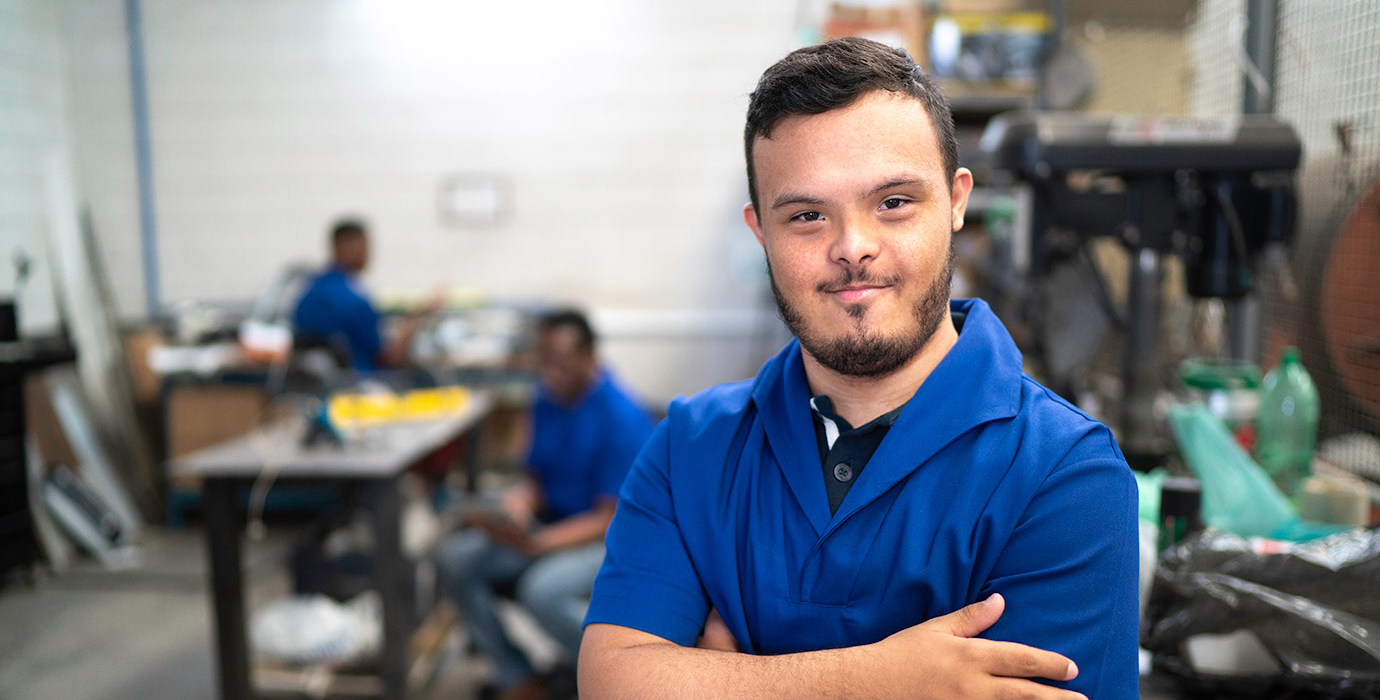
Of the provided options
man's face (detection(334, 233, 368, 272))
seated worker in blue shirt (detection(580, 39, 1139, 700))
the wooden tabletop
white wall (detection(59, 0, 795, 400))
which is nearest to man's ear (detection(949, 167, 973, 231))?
seated worker in blue shirt (detection(580, 39, 1139, 700))

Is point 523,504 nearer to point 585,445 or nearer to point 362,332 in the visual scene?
point 585,445

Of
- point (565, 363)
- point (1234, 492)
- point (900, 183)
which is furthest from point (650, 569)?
point (565, 363)

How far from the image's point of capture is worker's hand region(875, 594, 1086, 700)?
0.79 meters

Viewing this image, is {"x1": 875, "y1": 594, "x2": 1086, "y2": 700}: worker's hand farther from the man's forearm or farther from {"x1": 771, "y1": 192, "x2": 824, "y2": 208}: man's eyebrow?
{"x1": 771, "y1": 192, "x2": 824, "y2": 208}: man's eyebrow

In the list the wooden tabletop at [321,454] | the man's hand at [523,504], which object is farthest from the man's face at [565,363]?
the wooden tabletop at [321,454]

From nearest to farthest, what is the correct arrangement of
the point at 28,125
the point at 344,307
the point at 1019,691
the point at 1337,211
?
the point at 1019,691 → the point at 28,125 → the point at 1337,211 → the point at 344,307

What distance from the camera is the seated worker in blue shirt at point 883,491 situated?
838 millimetres

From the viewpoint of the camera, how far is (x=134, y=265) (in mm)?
4406

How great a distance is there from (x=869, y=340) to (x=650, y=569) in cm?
36

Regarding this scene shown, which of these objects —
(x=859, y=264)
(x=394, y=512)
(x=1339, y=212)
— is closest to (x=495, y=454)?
(x=394, y=512)

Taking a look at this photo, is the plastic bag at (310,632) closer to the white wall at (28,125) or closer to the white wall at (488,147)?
the white wall at (28,125)

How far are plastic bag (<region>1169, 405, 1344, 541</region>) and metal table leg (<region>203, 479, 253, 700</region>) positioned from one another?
98.3 inches

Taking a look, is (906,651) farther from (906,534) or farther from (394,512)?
(394,512)

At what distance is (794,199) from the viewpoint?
898 millimetres
